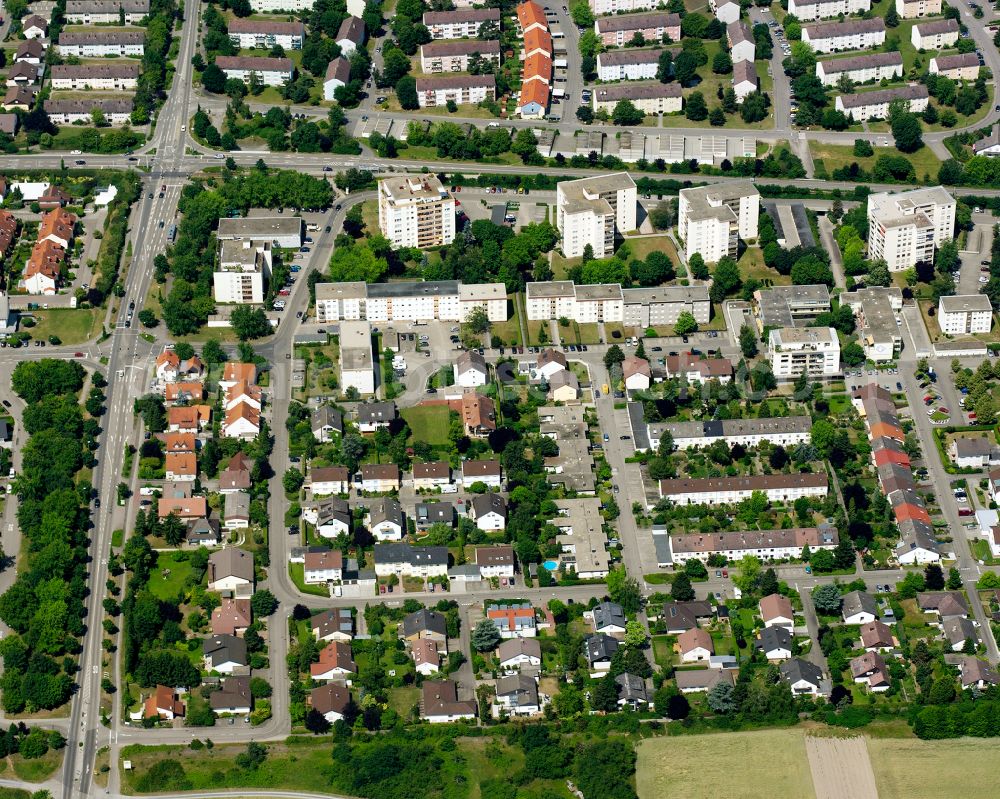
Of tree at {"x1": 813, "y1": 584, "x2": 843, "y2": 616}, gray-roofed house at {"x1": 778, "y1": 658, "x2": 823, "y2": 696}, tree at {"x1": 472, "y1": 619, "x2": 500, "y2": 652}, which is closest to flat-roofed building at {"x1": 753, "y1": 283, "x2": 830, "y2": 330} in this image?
tree at {"x1": 813, "y1": 584, "x2": 843, "y2": 616}

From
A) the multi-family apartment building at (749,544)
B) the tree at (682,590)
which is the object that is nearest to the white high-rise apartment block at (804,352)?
the multi-family apartment building at (749,544)

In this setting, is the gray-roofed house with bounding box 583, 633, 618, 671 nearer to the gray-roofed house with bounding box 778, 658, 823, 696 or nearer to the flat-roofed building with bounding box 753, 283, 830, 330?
the gray-roofed house with bounding box 778, 658, 823, 696

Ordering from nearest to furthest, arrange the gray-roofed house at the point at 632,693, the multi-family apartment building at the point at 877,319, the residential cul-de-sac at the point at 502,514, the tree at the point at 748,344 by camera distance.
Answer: the residential cul-de-sac at the point at 502,514 < the gray-roofed house at the point at 632,693 < the multi-family apartment building at the point at 877,319 < the tree at the point at 748,344

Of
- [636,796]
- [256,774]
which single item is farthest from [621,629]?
[256,774]

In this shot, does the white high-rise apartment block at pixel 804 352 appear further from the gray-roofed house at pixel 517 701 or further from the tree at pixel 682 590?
the gray-roofed house at pixel 517 701

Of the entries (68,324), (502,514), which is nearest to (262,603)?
(502,514)

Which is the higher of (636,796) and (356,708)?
(356,708)

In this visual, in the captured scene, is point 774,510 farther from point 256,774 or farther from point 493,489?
point 256,774
